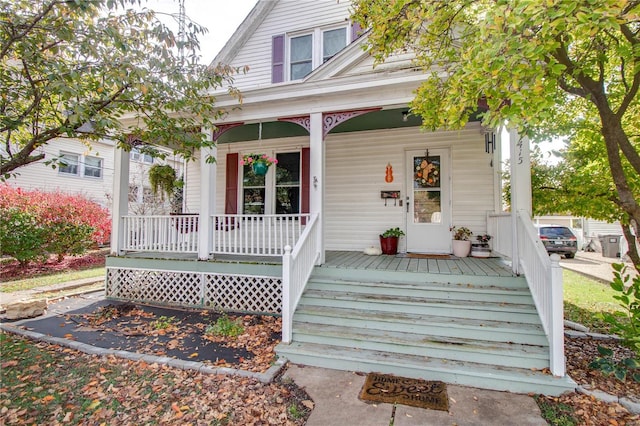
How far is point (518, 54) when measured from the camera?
2586 millimetres

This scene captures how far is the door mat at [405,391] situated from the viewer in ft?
9.84

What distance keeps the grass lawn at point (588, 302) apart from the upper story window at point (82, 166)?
57.4 ft

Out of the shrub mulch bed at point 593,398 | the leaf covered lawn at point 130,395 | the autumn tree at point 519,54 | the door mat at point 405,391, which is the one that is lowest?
the leaf covered lawn at point 130,395

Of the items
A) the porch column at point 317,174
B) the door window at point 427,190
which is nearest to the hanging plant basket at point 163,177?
the porch column at point 317,174

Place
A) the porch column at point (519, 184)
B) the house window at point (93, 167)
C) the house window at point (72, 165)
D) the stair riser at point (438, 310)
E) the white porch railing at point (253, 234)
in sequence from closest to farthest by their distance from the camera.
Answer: the stair riser at point (438, 310), the porch column at point (519, 184), the white porch railing at point (253, 234), the house window at point (72, 165), the house window at point (93, 167)

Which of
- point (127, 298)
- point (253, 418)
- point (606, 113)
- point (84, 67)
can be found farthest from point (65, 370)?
point (606, 113)

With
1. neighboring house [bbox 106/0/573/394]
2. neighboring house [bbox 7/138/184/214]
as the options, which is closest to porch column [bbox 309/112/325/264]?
neighboring house [bbox 106/0/573/394]

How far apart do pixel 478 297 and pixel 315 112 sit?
386 cm

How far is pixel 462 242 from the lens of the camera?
6.21 meters

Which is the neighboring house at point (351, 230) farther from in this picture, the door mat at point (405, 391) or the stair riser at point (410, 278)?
the door mat at point (405, 391)

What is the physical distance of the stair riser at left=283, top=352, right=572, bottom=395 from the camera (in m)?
3.15

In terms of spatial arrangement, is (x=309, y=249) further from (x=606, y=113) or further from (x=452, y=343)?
(x=606, y=113)

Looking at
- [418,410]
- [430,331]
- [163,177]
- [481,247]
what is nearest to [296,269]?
[430,331]

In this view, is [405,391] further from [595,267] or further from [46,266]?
[595,267]
